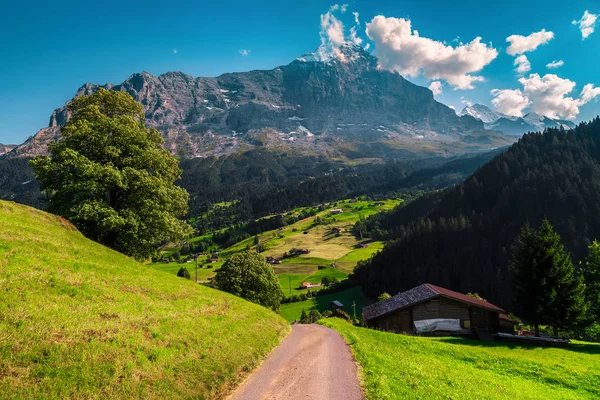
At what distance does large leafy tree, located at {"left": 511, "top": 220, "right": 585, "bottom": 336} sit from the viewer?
137 ft

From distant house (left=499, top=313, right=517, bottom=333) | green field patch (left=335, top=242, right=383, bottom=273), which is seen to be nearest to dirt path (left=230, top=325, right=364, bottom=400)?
distant house (left=499, top=313, right=517, bottom=333)

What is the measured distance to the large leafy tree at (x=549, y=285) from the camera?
137ft

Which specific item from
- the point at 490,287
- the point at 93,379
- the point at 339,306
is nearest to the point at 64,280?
the point at 93,379

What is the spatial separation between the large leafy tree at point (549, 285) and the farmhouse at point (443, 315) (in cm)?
1103

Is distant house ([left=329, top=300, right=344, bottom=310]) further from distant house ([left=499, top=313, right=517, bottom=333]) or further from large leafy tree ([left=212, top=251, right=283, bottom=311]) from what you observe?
distant house ([left=499, top=313, right=517, bottom=333])

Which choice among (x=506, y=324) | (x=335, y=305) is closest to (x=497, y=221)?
(x=335, y=305)

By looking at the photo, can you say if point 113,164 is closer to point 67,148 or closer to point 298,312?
point 67,148

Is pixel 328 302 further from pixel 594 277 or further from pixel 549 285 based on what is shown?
pixel 594 277

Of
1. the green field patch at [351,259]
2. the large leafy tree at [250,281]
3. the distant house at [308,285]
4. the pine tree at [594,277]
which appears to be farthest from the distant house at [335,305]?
the pine tree at [594,277]

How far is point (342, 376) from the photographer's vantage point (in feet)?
53.6

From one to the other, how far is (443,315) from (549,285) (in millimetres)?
17032

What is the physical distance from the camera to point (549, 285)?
1676 inches

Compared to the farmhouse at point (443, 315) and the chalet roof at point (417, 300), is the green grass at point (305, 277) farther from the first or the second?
the farmhouse at point (443, 315)

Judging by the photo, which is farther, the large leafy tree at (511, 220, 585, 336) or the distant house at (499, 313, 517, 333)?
the distant house at (499, 313, 517, 333)
